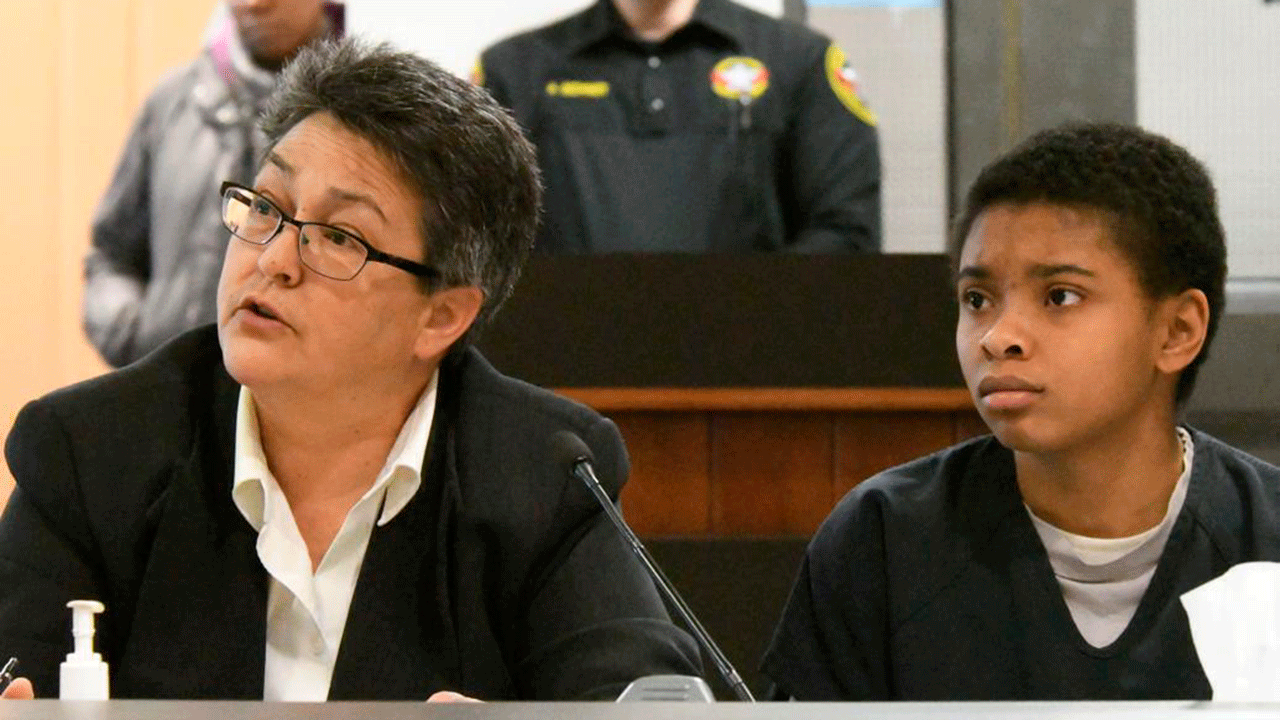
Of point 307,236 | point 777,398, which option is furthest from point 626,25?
point 307,236

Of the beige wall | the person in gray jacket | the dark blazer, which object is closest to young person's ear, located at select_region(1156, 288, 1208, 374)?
the dark blazer

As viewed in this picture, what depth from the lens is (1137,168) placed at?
1855 millimetres

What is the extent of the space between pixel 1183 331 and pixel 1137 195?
0.15m

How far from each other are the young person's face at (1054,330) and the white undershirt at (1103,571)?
9 cm

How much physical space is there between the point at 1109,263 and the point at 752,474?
37.2 inches

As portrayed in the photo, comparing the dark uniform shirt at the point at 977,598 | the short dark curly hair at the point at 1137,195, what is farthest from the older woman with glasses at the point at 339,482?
the short dark curly hair at the point at 1137,195

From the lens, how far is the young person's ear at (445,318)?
5.69ft

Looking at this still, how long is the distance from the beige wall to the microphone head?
59.8 inches

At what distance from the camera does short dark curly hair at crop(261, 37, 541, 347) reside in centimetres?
168

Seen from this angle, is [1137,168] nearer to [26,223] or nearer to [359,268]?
[359,268]

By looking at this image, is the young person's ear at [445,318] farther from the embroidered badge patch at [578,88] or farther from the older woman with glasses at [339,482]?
the embroidered badge patch at [578,88]

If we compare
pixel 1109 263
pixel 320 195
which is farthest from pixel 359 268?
pixel 1109 263

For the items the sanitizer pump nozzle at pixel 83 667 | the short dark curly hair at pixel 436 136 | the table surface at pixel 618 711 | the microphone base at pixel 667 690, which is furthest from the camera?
the short dark curly hair at pixel 436 136

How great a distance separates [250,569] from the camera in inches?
63.1
